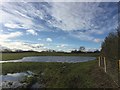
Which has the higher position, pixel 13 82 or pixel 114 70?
pixel 114 70

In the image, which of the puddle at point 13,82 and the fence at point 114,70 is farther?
the puddle at point 13,82

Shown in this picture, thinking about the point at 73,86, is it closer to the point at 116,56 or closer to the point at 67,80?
the point at 67,80

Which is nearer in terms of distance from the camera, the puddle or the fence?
the fence

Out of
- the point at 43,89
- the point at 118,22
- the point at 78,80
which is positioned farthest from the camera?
the point at 118,22

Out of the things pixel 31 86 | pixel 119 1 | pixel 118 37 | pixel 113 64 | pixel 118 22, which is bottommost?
pixel 31 86

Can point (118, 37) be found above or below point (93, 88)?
above

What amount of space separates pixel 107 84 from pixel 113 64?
345cm

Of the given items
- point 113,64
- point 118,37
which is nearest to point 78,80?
point 113,64

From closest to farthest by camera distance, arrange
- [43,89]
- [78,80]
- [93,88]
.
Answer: [93,88], [43,89], [78,80]

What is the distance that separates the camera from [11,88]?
15.2 meters

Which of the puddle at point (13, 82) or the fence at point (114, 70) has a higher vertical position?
the fence at point (114, 70)

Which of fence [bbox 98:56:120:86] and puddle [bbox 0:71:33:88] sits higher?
fence [bbox 98:56:120:86]

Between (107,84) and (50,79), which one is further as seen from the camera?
(50,79)

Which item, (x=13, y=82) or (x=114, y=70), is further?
(x=13, y=82)
